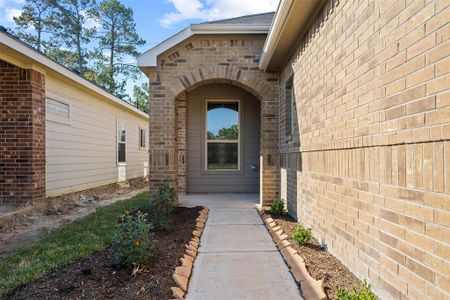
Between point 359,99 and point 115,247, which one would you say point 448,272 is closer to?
point 359,99

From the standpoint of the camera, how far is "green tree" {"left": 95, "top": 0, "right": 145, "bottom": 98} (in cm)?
2728

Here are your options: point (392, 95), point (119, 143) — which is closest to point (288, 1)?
point (392, 95)

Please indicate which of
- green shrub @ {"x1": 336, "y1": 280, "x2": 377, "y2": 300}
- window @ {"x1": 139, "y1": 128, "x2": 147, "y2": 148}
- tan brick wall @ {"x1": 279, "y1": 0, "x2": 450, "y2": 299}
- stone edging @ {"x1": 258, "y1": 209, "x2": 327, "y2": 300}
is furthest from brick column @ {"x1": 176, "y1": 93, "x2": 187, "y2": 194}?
window @ {"x1": 139, "y1": 128, "x2": 147, "y2": 148}

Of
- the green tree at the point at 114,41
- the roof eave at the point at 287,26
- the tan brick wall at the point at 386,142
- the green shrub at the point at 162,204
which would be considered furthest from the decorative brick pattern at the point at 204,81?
the green tree at the point at 114,41

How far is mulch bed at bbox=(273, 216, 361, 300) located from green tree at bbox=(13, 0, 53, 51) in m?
26.4

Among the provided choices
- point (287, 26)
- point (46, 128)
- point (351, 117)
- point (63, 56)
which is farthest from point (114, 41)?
point (351, 117)

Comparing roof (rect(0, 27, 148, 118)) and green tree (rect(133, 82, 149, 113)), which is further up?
green tree (rect(133, 82, 149, 113))

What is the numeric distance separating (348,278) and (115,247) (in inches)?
88.2

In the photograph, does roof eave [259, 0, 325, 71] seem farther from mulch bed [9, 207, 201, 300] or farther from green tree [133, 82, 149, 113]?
green tree [133, 82, 149, 113]

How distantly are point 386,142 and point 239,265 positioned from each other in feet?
6.95

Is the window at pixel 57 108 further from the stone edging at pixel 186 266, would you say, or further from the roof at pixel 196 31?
the stone edging at pixel 186 266

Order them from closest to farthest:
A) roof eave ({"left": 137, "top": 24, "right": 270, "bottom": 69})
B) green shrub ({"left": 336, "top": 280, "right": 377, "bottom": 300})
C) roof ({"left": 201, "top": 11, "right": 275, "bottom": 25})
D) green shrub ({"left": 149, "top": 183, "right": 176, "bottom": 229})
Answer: green shrub ({"left": 336, "top": 280, "right": 377, "bottom": 300})
green shrub ({"left": 149, "top": 183, "right": 176, "bottom": 229})
roof eave ({"left": 137, "top": 24, "right": 270, "bottom": 69})
roof ({"left": 201, "top": 11, "right": 275, "bottom": 25})

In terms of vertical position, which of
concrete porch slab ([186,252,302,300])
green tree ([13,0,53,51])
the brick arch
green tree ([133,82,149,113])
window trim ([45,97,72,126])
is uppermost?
green tree ([13,0,53,51])

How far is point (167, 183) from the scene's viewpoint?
25.2 ft
